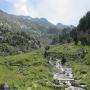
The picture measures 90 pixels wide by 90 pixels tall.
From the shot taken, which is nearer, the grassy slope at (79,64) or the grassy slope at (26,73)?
the grassy slope at (26,73)

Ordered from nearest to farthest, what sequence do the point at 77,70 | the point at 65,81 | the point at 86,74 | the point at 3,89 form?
the point at 3,89 → the point at 65,81 → the point at 86,74 → the point at 77,70

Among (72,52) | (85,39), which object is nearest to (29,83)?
(72,52)

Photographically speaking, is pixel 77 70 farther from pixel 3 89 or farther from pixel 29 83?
pixel 3 89

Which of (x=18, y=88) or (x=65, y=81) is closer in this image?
(x=18, y=88)

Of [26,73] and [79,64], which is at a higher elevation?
[79,64]

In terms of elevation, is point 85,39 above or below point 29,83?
above

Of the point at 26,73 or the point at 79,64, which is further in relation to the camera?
the point at 79,64

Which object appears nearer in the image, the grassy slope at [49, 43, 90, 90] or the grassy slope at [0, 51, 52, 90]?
the grassy slope at [0, 51, 52, 90]

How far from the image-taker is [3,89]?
85125 millimetres

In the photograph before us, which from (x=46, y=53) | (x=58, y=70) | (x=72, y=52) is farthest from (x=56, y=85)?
(x=46, y=53)

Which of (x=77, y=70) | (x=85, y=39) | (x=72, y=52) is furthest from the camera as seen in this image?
(x=85, y=39)

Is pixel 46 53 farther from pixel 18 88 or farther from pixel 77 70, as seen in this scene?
pixel 18 88

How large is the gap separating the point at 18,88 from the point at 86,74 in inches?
1435

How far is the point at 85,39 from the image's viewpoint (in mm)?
198625
